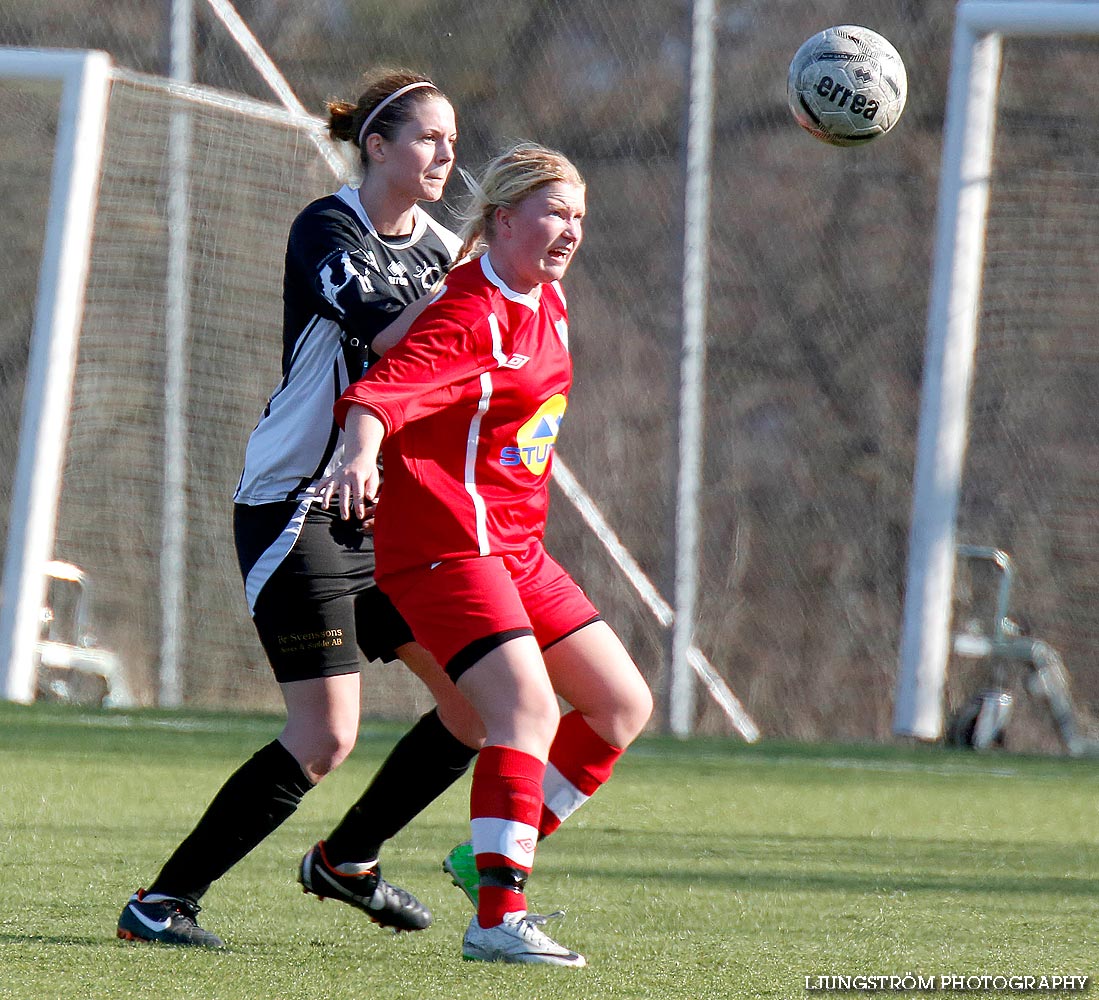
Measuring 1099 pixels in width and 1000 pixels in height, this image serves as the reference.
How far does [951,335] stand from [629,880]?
4.38 m

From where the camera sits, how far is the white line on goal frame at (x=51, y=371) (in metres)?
7.75

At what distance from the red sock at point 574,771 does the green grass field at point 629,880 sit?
0.82 feet

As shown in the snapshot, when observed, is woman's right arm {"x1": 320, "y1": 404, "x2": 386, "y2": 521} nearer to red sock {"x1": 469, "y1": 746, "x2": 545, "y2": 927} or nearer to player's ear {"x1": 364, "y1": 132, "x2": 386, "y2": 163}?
red sock {"x1": 469, "y1": 746, "x2": 545, "y2": 927}

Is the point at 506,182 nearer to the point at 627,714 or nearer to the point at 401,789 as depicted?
the point at 627,714

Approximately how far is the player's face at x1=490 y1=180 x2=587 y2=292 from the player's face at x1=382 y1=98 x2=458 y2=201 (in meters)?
0.20

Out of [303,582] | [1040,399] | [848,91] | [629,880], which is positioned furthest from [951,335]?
[303,582]

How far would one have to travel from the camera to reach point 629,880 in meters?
4.31

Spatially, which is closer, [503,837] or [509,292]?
[503,837]

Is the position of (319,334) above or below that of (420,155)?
below

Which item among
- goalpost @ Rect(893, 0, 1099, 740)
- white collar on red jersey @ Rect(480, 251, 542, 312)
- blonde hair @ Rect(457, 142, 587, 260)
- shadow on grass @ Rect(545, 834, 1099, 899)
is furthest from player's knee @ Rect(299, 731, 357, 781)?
goalpost @ Rect(893, 0, 1099, 740)

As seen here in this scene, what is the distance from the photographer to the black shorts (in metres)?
3.39

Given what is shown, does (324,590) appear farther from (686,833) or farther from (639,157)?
(639,157)

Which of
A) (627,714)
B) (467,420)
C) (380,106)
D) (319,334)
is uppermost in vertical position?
(380,106)

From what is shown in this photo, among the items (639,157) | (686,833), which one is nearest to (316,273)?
(686,833)
